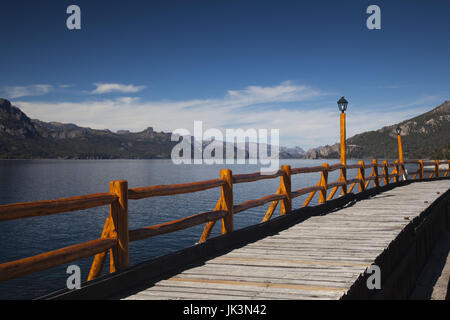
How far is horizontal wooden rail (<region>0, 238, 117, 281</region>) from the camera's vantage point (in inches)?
157

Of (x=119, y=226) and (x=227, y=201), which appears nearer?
(x=119, y=226)

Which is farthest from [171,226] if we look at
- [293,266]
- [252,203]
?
[252,203]

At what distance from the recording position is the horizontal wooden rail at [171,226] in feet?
18.9

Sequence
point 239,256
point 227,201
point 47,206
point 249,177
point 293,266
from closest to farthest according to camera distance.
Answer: point 47,206, point 293,266, point 239,256, point 227,201, point 249,177

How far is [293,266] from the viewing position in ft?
20.6

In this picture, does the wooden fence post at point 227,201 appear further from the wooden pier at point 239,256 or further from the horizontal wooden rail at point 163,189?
the horizontal wooden rail at point 163,189

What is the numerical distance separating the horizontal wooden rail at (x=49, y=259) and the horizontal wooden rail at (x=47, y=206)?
45cm

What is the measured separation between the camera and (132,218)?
33.1 m

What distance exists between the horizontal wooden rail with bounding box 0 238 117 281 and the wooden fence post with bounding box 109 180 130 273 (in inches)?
4.8

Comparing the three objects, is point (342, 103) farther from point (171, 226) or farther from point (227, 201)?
point (171, 226)

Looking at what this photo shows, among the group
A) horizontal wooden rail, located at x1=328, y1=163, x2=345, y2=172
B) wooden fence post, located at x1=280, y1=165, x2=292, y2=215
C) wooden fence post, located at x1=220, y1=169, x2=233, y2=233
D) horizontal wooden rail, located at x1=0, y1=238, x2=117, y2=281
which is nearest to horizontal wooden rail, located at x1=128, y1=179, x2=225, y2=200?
wooden fence post, located at x1=220, y1=169, x2=233, y2=233

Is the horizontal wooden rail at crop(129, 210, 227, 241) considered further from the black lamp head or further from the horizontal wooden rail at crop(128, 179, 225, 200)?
the black lamp head

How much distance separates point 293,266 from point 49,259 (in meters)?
3.60
